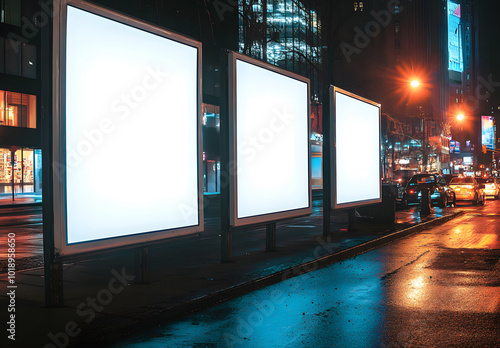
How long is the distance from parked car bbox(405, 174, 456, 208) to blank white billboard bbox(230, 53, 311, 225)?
62.7ft

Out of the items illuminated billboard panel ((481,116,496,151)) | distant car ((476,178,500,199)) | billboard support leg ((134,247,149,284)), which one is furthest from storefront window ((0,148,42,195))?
illuminated billboard panel ((481,116,496,151))

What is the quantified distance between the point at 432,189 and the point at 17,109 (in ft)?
Result: 110

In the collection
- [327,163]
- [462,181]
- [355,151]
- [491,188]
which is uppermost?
[355,151]

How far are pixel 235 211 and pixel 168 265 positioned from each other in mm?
1642

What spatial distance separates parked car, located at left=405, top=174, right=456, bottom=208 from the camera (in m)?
29.8

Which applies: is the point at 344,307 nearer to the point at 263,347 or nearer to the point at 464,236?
the point at 263,347

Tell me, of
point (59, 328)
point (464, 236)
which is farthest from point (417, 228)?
point (59, 328)

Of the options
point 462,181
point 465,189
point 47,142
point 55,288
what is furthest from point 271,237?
point 462,181

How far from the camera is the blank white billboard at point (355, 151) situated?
47.3 feet

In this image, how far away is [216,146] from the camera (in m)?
53.9

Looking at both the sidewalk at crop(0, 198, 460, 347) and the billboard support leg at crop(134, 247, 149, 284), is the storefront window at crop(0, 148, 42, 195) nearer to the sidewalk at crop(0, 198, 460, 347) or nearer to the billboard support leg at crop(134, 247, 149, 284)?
the sidewalk at crop(0, 198, 460, 347)

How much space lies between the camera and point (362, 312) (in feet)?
22.5

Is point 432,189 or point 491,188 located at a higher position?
point 432,189

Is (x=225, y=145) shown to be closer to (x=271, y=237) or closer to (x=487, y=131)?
(x=271, y=237)
